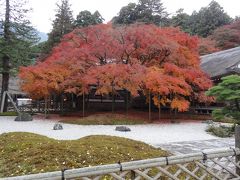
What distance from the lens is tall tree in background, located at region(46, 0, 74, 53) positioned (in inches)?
1348

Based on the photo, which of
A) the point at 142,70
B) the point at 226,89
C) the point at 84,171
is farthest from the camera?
the point at 142,70

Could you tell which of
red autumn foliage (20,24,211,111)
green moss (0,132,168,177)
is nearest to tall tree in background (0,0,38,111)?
red autumn foliage (20,24,211,111)

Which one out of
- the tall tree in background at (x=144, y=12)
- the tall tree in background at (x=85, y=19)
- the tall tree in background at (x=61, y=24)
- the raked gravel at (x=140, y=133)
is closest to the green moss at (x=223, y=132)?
the raked gravel at (x=140, y=133)

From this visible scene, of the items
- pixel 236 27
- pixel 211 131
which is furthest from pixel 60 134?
pixel 236 27

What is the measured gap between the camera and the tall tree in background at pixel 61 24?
34.2 metres

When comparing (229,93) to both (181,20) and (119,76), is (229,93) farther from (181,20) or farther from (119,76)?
(181,20)

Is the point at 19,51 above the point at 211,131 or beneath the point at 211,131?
above

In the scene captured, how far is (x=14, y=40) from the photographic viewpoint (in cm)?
2520

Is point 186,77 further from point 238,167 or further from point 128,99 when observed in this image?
point 238,167

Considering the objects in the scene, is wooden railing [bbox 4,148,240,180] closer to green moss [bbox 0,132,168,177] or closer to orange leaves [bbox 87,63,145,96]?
green moss [bbox 0,132,168,177]

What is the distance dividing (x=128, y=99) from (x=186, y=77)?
5.53m

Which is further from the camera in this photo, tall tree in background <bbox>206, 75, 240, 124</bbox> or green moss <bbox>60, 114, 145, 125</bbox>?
green moss <bbox>60, 114, 145, 125</bbox>

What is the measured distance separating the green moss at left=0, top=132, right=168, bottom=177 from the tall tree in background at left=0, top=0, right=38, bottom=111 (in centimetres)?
1862

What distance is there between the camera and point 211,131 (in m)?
14.0
